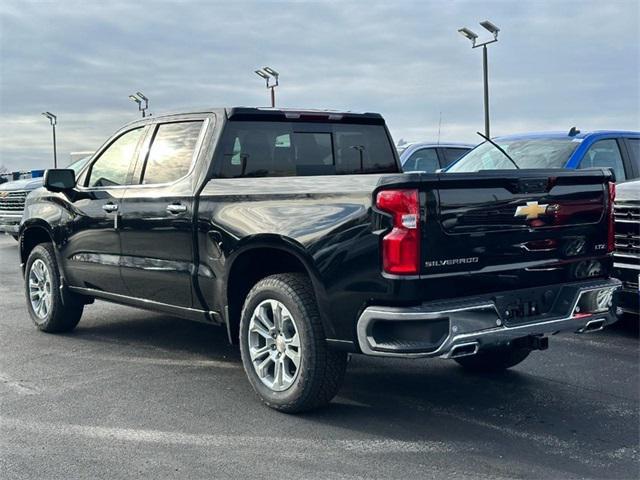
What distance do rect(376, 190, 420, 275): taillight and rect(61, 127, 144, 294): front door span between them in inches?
109

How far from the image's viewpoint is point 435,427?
4586 millimetres

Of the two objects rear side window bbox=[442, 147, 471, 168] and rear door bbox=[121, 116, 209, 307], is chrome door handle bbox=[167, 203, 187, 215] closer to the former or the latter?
rear door bbox=[121, 116, 209, 307]

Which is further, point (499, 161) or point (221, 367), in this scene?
point (499, 161)

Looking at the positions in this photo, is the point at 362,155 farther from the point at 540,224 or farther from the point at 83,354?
the point at 83,354

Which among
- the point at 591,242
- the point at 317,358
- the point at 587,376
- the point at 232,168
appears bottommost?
the point at 587,376

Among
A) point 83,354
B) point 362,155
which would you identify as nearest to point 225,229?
point 362,155

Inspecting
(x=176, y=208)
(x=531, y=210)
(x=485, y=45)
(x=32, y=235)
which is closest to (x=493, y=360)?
(x=531, y=210)

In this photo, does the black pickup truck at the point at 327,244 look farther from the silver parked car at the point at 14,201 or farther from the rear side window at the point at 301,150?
the silver parked car at the point at 14,201

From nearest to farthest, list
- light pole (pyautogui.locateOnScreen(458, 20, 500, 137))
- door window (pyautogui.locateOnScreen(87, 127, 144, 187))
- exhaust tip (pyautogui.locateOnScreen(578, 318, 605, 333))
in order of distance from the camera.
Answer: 1. exhaust tip (pyautogui.locateOnScreen(578, 318, 605, 333))
2. door window (pyautogui.locateOnScreen(87, 127, 144, 187))
3. light pole (pyautogui.locateOnScreen(458, 20, 500, 137))

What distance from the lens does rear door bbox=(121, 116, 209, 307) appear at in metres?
5.50

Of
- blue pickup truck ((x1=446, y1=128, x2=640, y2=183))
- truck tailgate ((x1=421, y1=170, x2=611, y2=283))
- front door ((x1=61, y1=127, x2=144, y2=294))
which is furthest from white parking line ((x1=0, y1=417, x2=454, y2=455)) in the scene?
blue pickup truck ((x1=446, y1=128, x2=640, y2=183))

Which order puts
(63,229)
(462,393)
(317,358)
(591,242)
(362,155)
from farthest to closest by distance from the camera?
1. (63,229)
2. (362,155)
3. (462,393)
4. (591,242)
5. (317,358)

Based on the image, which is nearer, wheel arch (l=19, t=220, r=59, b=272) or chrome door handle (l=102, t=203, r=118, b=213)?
chrome door handle (l=102, t=203, r=118, b=213)

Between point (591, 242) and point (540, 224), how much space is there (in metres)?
0.52
